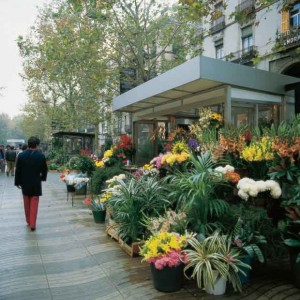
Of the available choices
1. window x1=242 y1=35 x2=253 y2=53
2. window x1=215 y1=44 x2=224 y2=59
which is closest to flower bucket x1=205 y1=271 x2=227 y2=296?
window x1=242 y1=35 x2=253 y2=53

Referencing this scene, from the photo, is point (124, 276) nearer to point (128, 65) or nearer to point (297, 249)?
point (297, 249)

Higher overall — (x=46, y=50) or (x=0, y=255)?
(x=46, y=50)

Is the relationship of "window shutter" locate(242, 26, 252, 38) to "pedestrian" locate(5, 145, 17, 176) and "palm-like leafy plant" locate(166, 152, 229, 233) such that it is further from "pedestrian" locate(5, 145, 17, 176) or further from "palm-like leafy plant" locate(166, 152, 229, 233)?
"palm-like leafy plant" locate(166, 152, 229, 233)

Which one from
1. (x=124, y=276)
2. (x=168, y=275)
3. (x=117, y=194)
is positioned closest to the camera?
(x=168, y=275)

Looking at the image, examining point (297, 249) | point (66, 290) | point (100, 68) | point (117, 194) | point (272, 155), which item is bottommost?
point (66, 290)

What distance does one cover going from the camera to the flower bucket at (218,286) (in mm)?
3541

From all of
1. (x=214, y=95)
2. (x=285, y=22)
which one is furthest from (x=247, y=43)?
(x=214, y=95)

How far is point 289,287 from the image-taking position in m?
3.71

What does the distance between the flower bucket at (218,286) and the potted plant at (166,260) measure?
1.14 feet

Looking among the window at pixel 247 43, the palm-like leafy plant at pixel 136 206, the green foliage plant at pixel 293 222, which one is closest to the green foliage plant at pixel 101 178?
the palm-like leafy plant at pixel 136 206

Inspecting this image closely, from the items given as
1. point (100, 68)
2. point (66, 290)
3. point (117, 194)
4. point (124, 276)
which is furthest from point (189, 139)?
point (100, 68)

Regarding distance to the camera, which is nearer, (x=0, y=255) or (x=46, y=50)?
(x=0, y=255)

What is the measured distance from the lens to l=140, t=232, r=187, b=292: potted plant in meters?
3.62

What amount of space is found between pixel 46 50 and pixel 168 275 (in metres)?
10.7
